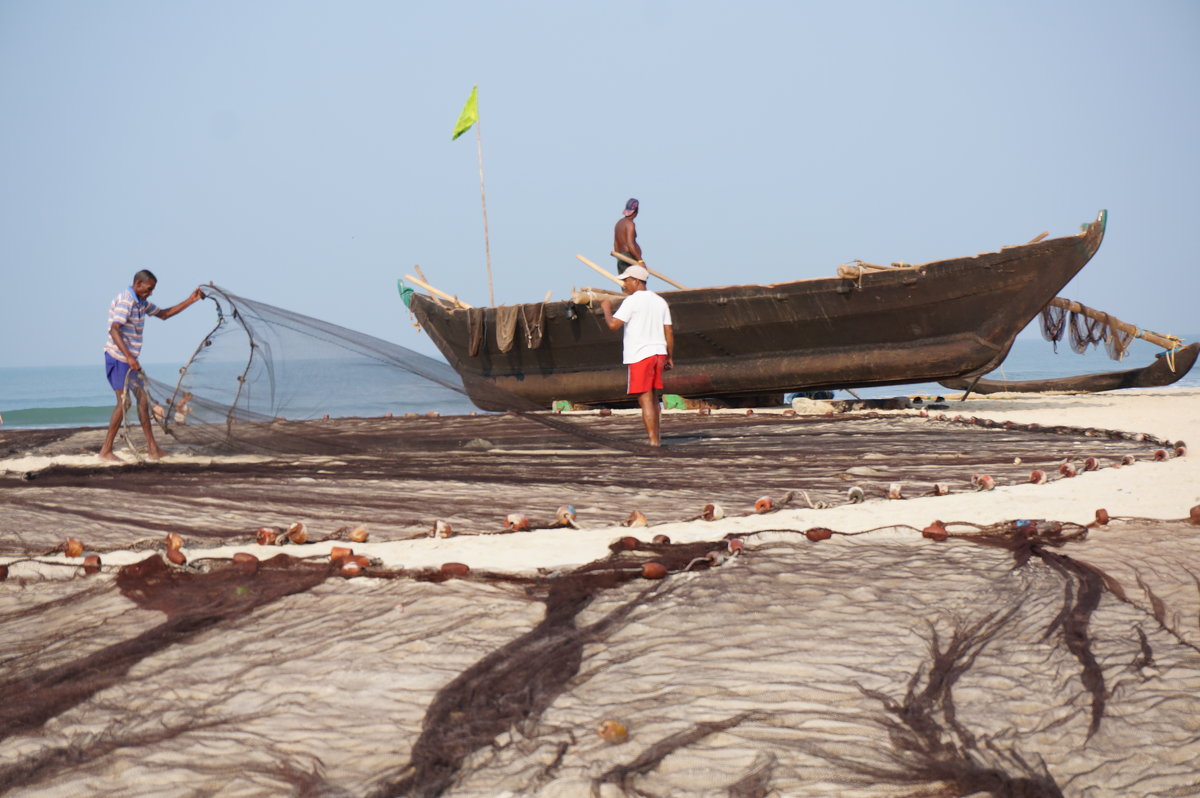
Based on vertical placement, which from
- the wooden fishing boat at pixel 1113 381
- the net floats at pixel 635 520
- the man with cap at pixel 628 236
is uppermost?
the man with cap at pixel 628 236

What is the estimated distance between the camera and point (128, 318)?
24.1 feet

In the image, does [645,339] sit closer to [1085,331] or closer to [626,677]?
[626,677]

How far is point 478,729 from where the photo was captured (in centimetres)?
196

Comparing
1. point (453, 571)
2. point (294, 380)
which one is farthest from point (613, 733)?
point (294, 380)

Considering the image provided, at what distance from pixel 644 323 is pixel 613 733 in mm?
5891

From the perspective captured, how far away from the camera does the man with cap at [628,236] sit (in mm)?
11148

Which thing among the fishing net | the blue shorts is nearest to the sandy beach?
the fishing net

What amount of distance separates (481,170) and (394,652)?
12.8 meters

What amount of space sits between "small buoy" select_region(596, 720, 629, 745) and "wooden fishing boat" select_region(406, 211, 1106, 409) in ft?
30.5

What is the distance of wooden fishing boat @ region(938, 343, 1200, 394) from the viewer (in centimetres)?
1523

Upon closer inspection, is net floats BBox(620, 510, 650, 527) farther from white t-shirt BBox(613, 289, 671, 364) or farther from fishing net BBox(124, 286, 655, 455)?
white t-shirt BBox(613, 289, 671, 364)

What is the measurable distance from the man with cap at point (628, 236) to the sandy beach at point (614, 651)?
21.1ft

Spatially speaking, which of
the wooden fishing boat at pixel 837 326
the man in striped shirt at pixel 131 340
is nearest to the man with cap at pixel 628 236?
the wooden fishing boat at pixel 837 326

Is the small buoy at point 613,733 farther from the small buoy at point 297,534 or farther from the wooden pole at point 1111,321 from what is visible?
the wooden pole at point 1111,321
